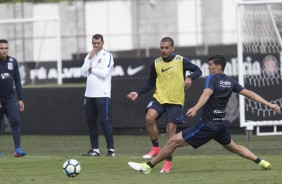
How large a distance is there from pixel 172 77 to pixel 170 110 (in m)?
0.53

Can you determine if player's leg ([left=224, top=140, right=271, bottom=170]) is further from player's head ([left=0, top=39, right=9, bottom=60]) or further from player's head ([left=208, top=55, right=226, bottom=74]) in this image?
player's head ([left=0, top=39, right=9, bottom=60])

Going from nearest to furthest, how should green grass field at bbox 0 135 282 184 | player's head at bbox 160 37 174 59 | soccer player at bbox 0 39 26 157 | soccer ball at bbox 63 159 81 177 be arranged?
green grass field at bbox 0 135 282 184
soccer ball at bbox 63 159 81 177
player's head at bbox 160 37 174 59
soccer player at bbox 0 39 26 157

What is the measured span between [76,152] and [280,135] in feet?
17.5

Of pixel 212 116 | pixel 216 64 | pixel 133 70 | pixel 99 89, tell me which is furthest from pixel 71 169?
pixel 133 70

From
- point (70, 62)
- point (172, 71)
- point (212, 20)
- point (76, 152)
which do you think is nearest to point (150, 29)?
point (212, 20)

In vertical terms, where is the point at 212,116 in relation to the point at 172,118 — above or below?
above

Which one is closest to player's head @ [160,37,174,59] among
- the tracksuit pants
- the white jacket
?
the white jacket

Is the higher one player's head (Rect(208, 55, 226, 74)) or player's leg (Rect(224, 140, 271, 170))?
player's head (Rect(208, 55, 226, 74))

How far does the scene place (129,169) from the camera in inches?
607

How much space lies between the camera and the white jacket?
18.0 m

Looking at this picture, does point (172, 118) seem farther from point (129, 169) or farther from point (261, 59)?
point (261, 59)

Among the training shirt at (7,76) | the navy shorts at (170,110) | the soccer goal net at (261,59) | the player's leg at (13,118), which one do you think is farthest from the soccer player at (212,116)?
the soccer goal net at (261,59)

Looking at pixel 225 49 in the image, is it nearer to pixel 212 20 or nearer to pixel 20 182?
pixel 212 20

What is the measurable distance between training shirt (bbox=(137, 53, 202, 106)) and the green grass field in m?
1.07
